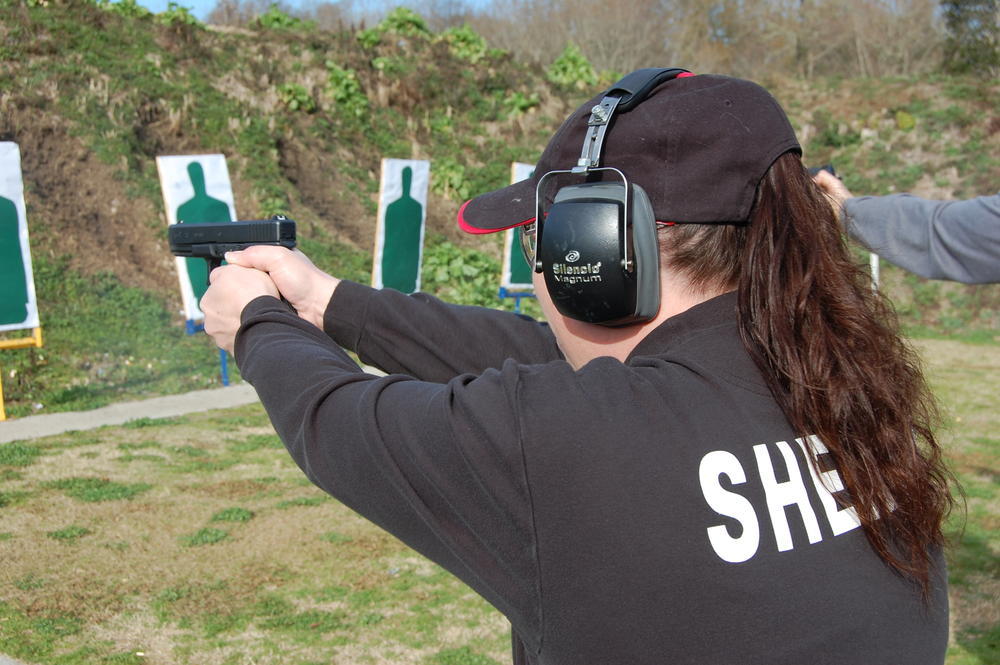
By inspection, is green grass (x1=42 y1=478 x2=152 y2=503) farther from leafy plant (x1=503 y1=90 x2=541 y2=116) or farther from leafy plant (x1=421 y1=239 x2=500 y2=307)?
leafy plant (x1=503 y1=90 x2=541 y2=116)

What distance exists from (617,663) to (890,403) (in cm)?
41

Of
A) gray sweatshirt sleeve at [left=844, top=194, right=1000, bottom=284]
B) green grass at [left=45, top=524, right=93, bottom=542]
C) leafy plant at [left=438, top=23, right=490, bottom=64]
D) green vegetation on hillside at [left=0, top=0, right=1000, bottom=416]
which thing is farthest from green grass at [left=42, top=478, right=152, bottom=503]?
leafy plant at [left=438, top=23, right=490, bottom=64]

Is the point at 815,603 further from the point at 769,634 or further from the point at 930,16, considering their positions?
the point at 930,16

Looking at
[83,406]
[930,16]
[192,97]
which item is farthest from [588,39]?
[83,406]

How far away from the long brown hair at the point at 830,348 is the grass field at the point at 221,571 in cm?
181

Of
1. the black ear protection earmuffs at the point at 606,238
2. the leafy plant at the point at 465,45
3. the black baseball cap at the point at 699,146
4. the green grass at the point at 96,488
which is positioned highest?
the leafy plant at the point at 465,45

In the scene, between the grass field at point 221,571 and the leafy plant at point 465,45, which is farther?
the leafy plant at point 465,45

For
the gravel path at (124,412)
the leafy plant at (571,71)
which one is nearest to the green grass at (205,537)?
the gravel path at (124,412)

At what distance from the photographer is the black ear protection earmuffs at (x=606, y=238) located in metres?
1.06

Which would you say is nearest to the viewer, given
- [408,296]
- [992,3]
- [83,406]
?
[408,296]

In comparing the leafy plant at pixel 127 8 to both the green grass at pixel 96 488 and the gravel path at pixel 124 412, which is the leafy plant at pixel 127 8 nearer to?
the gravel path at pixel 124 412

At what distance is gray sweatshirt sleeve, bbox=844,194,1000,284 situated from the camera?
2.15 m

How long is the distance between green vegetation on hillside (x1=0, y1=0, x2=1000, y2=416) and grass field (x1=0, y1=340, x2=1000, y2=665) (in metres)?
2.09

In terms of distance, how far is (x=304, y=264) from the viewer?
152 cm
